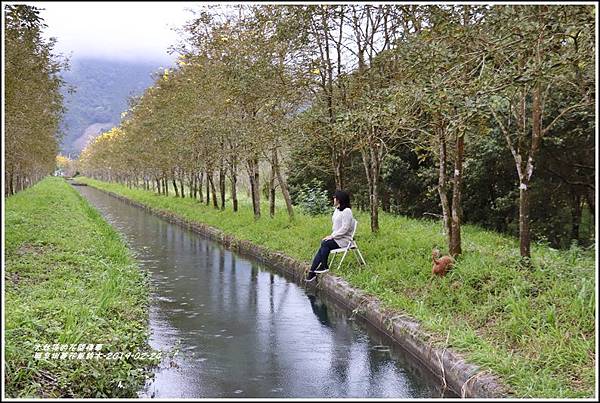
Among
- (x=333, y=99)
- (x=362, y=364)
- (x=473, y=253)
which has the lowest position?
(x=362, y=364)

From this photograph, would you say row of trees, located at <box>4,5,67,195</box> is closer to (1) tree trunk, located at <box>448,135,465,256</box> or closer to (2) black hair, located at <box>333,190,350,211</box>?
(2) black hair, located at <box>333,190,350,211</box>

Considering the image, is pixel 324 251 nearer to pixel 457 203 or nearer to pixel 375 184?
pixel 375 184

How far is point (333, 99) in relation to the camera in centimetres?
1417

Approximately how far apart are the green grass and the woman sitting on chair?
0.42m

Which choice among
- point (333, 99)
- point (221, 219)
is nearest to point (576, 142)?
point (333, 99)

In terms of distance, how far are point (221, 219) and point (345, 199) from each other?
12100 mm

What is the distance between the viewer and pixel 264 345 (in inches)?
316

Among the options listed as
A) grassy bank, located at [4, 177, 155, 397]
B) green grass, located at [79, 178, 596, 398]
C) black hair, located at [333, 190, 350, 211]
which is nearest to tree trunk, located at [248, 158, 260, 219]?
grassy bank, located at [4, 177, 155, 397]

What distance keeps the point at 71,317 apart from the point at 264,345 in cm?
274

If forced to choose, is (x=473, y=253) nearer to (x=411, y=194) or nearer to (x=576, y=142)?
(x=576, y=142)

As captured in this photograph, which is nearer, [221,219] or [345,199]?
[345,199]

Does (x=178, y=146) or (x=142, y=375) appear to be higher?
(x=178, y=146)

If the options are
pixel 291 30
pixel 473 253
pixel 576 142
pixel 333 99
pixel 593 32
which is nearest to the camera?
pixel 593 32

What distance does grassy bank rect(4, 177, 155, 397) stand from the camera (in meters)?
5.24
